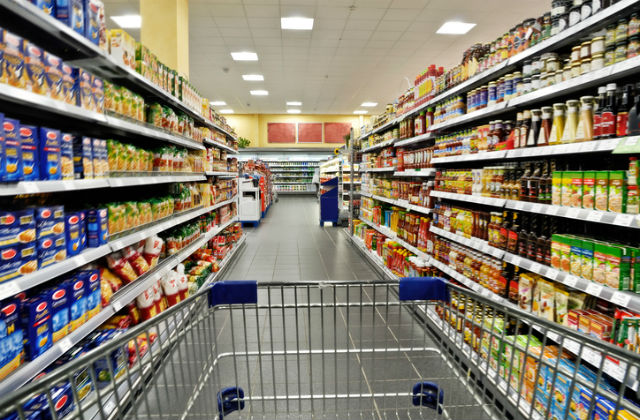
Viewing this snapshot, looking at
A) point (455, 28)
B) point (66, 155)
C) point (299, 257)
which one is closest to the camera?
point (66, 155)

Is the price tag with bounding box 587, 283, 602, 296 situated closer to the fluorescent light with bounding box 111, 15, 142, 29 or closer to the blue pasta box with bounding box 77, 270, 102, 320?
the blue pasta box with bounding box 77, 270, 102, 320

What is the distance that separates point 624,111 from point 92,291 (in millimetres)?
2856

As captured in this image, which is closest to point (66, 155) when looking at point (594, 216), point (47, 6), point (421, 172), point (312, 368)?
point (47, 6)

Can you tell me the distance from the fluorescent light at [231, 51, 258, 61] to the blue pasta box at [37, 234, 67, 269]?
8805mm

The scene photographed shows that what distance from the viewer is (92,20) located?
6.86 feet

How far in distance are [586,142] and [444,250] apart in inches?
70.3

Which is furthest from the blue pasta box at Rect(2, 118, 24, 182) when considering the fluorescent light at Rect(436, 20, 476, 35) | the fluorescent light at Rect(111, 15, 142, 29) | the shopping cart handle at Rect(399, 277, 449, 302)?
the fluorescent light at Rect(436, 20, 476, 35)

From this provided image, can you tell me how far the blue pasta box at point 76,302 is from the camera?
73.8 inches

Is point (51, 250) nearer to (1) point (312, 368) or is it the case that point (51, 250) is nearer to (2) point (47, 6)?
(2) point (47, 6)

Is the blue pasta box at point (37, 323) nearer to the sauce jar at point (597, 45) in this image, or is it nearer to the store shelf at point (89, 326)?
the store shelf at point (89, 326)

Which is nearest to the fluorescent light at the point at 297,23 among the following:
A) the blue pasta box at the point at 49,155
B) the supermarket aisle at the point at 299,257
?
the supermarket aisle at the point at 299,257

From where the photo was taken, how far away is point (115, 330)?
2.32m

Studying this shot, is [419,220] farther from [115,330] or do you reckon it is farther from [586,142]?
[115,330]

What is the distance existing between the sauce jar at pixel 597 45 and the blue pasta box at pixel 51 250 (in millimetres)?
2828
